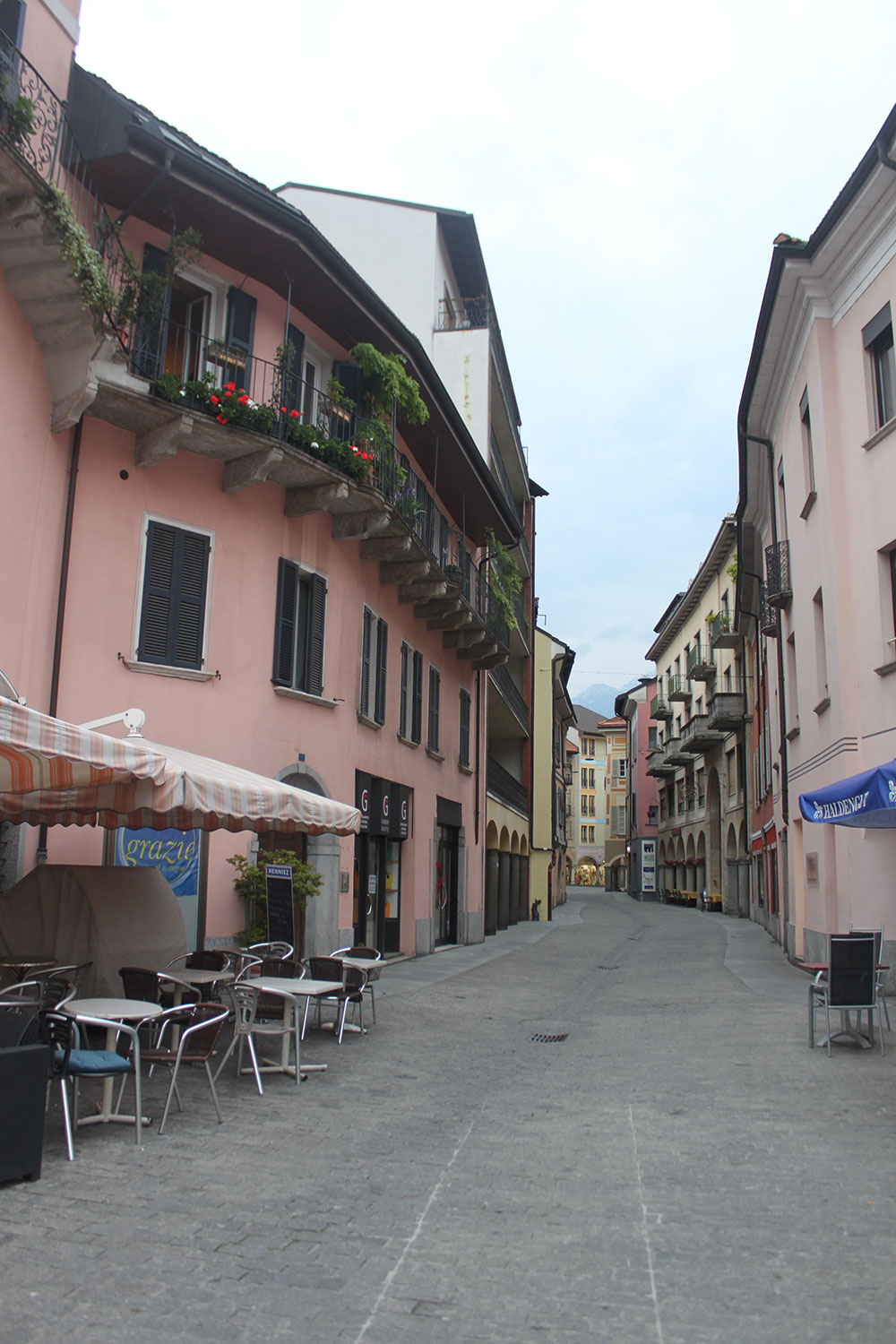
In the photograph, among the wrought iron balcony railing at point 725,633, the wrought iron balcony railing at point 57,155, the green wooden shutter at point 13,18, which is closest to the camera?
the wrought iron balcony railing at point 57,155

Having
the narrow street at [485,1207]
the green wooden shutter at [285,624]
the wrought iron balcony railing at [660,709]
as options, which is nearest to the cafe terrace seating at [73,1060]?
the narrow street at [485,1207]

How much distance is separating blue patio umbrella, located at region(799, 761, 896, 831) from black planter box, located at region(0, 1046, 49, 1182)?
739cm

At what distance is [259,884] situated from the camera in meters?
13.7

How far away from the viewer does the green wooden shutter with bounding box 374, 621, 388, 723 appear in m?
18.8

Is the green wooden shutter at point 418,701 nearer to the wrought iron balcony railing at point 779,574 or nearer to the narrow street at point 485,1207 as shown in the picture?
the wrought iron balcony railing at point 779,574

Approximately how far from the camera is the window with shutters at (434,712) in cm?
2255

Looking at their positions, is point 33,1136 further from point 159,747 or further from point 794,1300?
point 159,747

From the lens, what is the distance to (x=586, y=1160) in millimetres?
6254

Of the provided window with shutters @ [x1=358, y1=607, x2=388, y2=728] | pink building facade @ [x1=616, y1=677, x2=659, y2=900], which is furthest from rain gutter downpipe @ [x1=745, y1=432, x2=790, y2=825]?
pink building facade @ [x1=616, y1=677, x2=659, y2=900]

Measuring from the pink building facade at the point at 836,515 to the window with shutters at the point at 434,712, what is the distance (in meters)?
7.33

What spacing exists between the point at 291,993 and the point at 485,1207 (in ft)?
12.4

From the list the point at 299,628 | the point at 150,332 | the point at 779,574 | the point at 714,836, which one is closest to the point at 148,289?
the point at 150,332

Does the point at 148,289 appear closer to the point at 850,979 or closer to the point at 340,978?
the point at 340,978

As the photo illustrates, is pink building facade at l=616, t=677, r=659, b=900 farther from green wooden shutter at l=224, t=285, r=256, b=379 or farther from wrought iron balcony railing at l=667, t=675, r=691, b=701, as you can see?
green wooden shutter at l=224, t=285, r=256, b=379
